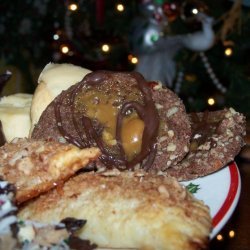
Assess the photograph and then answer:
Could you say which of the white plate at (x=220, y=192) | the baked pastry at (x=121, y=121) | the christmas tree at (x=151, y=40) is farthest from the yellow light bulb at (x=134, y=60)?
the white plate at (x=220, y=192)

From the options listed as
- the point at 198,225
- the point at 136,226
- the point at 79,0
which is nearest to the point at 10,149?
the point at 136,226

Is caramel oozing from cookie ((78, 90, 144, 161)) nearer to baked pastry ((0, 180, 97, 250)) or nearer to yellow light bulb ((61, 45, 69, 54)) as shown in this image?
baked pastry ((0, 180, 97, 250))

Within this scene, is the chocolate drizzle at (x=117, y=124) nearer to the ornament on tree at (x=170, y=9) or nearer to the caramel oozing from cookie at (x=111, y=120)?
the caramel oozing from cookie at (x=111, y=120)

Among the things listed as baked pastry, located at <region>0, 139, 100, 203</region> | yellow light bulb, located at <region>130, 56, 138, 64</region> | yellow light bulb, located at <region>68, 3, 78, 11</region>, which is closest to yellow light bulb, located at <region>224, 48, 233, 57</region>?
yellow light bulb, located at <region>130, 56, 138, 64</region>

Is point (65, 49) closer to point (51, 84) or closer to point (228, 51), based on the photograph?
point (228, 51)

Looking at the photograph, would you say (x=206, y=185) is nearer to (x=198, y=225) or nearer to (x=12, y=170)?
(x=198, y=225)

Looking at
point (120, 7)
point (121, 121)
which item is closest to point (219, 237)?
point (121, 121)
